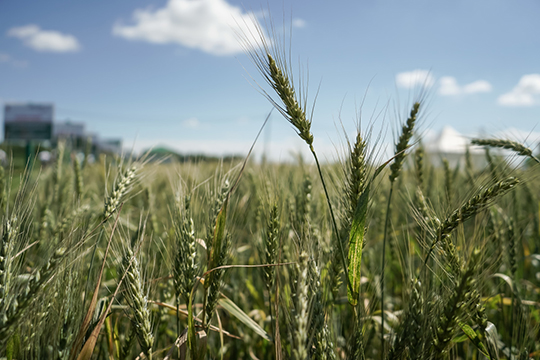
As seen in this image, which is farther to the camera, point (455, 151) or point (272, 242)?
point (455, 151)

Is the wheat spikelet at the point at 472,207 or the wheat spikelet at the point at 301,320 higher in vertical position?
the wheat spikelet at the point at 472,207

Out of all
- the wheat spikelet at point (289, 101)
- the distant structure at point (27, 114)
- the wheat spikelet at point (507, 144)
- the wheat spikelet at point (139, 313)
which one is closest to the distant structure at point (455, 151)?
the wheat spikelet at point (507, 144)

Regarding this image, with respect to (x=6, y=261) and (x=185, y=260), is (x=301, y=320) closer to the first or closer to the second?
(x=185, y=260)

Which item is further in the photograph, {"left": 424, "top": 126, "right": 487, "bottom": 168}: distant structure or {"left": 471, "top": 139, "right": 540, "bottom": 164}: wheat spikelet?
{"left": 424, "top": 126, "right": 487, "bottom": 168}: distant structure

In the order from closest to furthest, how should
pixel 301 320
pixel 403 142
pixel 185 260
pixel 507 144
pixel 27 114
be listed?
pixel 301 320, pixel 185 260, pixel 403 142, pixel 507 144, pixel 27 114

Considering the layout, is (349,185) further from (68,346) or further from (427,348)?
(68,346)

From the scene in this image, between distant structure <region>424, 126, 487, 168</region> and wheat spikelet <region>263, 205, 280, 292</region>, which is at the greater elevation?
distant structure <region>424, 126, 487, 168</region>

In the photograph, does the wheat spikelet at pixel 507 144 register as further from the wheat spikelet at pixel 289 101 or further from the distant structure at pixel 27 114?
the distant structure at pixel 27 114

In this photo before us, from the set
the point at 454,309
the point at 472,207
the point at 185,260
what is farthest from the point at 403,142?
the point at 185,260

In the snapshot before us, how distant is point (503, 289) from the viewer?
6.06ft

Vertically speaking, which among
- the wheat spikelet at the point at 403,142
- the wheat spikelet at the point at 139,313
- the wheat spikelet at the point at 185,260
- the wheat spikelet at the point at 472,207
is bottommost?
the wheat spikelet at the point at 139,313

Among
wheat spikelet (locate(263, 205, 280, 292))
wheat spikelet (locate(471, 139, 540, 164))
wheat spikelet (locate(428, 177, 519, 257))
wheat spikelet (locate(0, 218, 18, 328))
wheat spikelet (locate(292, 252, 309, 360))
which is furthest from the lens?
wheat spikelet (locate(471, 139, 540, 164))

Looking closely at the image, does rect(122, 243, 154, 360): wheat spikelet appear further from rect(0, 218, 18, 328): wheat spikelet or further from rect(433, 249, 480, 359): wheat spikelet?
rect(433, 249, 480, 359): wheat spikelet

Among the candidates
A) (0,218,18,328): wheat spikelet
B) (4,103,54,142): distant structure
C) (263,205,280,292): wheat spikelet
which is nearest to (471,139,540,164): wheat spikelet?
(263,205,280,292): wheat spikelet
